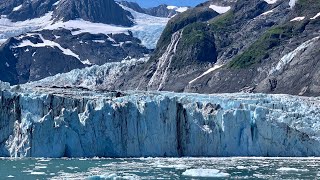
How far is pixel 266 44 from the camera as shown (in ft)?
490

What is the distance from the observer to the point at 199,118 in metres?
65.2

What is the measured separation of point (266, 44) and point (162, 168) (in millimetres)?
99473

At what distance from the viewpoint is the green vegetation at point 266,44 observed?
479ft

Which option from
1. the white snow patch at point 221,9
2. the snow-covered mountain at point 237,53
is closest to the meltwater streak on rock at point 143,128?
the snow-covered mountain at point 237,53

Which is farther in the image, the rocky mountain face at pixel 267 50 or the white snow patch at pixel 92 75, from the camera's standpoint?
the white snow patch at pixel 92 75

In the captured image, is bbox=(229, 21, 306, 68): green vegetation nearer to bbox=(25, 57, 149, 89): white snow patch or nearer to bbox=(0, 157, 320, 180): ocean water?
bbox=(25, 57, 149, 89): white snow patch

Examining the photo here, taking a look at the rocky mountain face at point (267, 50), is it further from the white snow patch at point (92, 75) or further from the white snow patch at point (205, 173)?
the white snow patch at point (205, 173)

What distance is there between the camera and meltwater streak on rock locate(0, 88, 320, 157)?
6109 cm

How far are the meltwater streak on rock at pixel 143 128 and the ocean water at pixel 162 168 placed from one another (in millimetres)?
2519

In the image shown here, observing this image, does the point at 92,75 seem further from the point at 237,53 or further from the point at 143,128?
the point at 143,128

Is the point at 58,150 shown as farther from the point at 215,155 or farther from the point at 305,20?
the point at 305,20

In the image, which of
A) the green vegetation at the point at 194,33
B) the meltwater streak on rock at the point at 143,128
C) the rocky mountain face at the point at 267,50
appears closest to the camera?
the meltwater streak on rock at the point at 143,128

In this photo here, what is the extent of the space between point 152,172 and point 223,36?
11976cm

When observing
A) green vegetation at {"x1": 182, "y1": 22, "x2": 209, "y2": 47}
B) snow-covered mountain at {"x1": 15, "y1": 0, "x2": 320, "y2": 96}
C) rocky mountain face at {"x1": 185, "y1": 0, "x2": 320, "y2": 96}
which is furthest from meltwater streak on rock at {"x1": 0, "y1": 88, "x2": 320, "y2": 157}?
green vegetation at {"x1": 182, "y1": 22, "x2": 209, "y2": 47}
